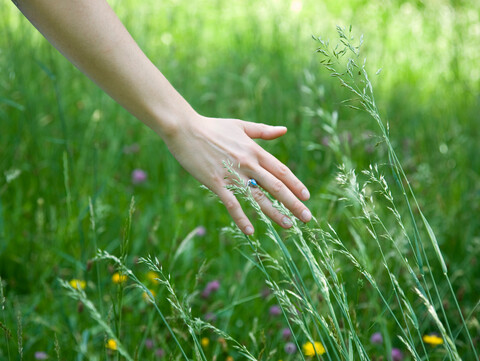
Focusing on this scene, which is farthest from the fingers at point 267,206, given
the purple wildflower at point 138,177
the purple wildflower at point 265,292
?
the purple wildflower at point 138,177

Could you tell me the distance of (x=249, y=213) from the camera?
236 centimetres

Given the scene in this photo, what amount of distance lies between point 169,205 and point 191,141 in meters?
1.14

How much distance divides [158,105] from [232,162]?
22 centimetres

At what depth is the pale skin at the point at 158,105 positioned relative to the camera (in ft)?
3.78

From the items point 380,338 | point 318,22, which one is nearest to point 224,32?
point 318,22

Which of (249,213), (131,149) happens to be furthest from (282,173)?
(131,149)

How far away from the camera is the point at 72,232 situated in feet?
7.23

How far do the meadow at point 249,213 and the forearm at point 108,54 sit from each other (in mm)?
234

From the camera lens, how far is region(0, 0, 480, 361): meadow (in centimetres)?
129

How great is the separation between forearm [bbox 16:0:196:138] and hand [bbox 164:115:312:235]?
0.05m

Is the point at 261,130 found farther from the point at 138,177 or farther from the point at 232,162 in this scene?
the point at 138,177

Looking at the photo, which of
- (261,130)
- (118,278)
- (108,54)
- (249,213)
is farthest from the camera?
(249,213)

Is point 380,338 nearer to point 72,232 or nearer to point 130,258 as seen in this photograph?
point 130,258

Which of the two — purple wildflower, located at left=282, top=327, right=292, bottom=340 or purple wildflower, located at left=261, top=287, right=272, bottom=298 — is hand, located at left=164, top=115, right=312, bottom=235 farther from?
purple wildflower, located at left=261, top=287, right=272, bottom=298
